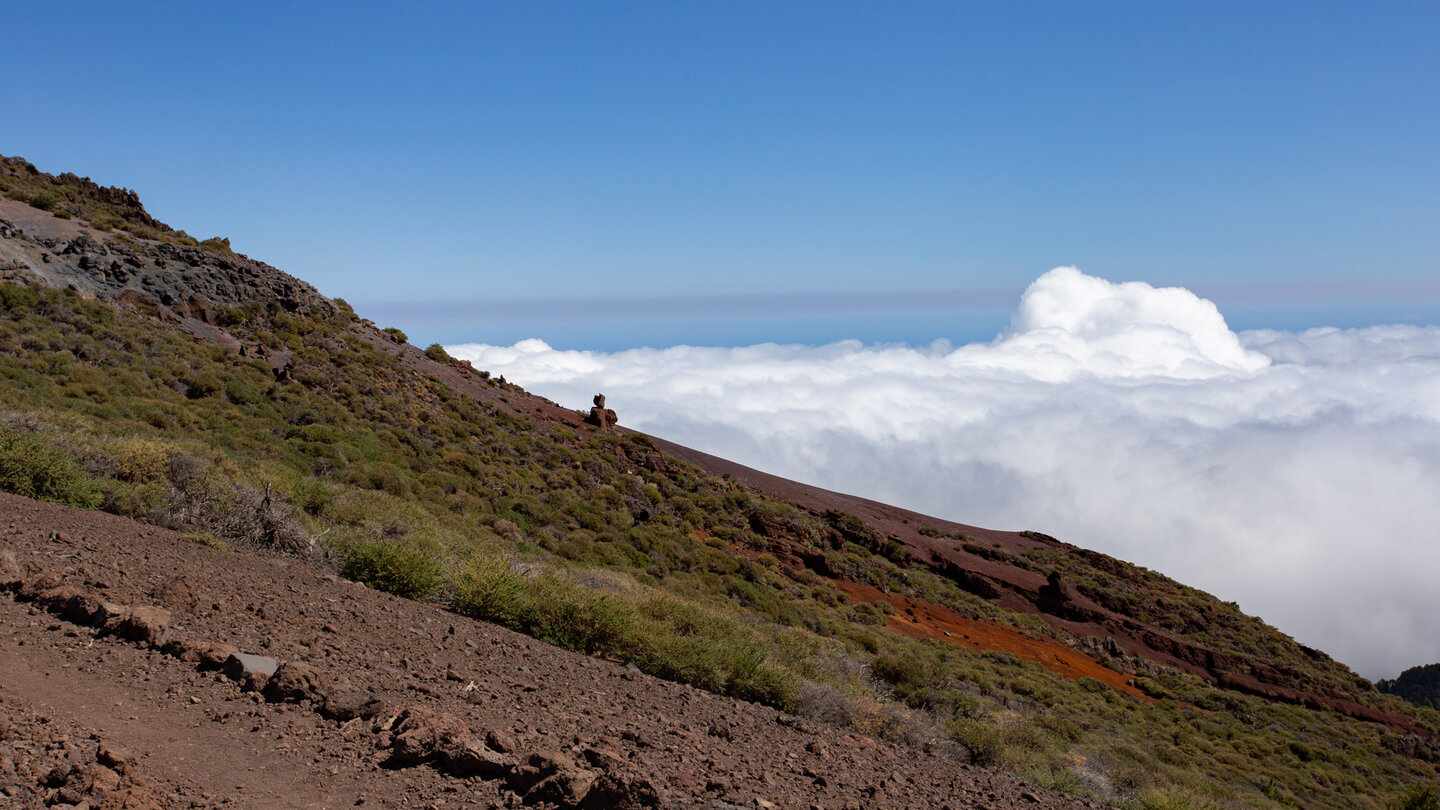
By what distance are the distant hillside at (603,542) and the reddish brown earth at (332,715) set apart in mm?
1197

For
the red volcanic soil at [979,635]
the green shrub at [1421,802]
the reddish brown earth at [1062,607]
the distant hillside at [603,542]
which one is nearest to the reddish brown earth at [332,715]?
the distant hillside at [603,542]

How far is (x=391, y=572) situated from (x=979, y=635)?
25.8 m

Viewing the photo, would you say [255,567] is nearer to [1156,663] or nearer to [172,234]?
[172,234]

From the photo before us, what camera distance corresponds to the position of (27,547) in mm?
6766

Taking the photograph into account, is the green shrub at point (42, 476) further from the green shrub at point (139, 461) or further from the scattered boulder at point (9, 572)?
the scattered boulder at point (9, 572)

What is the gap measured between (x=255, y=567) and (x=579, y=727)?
173 inches

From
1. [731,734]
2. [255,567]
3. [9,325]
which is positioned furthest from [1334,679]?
[9,325]

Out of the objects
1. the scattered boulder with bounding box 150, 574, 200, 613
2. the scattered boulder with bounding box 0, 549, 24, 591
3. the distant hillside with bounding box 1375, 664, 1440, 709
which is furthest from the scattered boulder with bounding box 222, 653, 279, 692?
the distant hillside with bounding box 1375, 664, 1440, 709

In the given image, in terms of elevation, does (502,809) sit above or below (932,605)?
above

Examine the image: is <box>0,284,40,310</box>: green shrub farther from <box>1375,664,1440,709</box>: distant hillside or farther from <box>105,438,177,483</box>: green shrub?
<box>1375,664,1440,709</box>: distant hillside

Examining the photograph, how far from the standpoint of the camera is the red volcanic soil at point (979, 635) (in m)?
27.7

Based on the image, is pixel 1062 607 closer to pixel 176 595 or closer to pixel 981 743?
pixel 981 743

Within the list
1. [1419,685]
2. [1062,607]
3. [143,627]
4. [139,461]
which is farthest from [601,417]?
[1419,685]

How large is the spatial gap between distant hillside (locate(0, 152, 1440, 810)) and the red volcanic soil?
22cm
